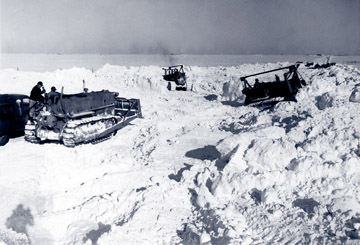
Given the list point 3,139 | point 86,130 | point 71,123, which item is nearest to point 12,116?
point 3,139

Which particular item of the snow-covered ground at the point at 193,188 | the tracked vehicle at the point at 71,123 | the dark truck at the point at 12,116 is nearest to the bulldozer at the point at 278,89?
the snow-covered ground at the point at 193,188

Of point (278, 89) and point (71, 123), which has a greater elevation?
point (278, 89)

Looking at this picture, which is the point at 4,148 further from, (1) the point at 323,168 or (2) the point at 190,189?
(1) the point at 323,168

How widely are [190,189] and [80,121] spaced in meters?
5.63

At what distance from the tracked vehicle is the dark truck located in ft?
3.37

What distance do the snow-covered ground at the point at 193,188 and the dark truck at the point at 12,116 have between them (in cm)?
48

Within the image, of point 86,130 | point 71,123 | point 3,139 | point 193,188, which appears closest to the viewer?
point 193,188

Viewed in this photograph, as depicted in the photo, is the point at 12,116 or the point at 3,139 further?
the point at 12,116

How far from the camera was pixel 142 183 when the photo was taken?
683cm

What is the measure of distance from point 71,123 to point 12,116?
8.98 feet

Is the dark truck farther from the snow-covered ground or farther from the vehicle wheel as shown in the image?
the snow-covered ground

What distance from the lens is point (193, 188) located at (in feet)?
19.9

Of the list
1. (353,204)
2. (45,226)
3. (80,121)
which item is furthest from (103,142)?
(353,204)

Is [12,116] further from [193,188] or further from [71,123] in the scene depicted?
[193,188]
